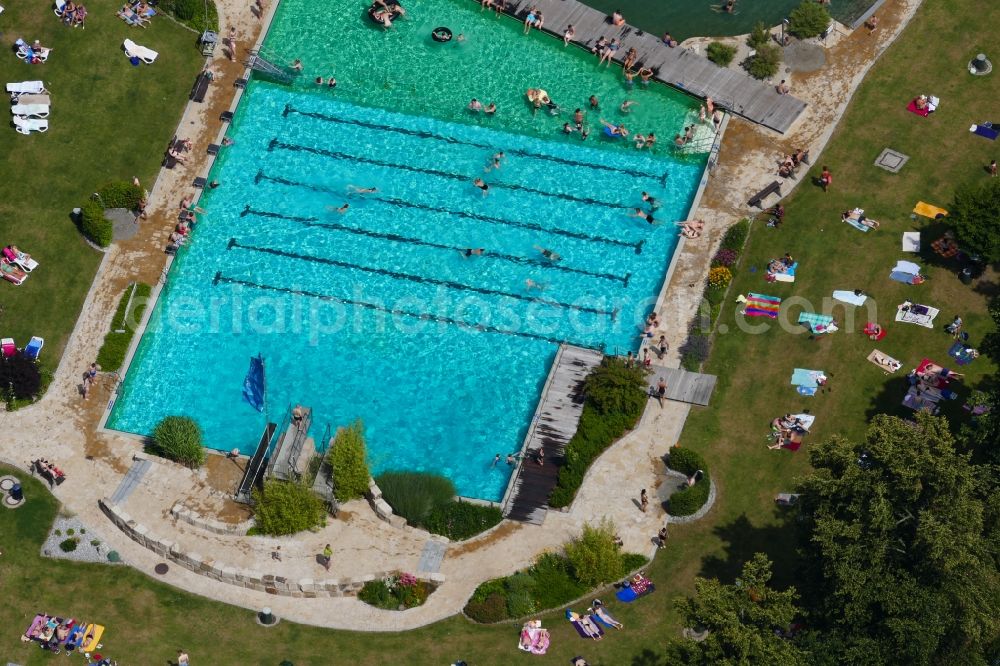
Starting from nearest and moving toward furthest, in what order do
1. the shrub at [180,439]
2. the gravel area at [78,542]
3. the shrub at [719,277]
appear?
the gravel area at [78,542] → the shrub at [180,439] → the shrub at [719,277]

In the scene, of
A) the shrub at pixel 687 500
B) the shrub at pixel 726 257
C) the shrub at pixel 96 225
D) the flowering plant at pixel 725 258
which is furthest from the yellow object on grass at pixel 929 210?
the shrub at pixel 96 225

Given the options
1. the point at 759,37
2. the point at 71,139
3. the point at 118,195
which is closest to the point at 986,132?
the point at 759,37

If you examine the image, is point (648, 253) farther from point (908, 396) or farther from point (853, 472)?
point (853, 472)

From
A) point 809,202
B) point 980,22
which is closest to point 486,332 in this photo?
point 809,202

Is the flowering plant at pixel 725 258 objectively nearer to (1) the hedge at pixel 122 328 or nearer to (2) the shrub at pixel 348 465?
(2) the shrub at pixel 348 465

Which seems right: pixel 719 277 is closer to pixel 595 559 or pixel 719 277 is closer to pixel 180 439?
pixel 595 559
